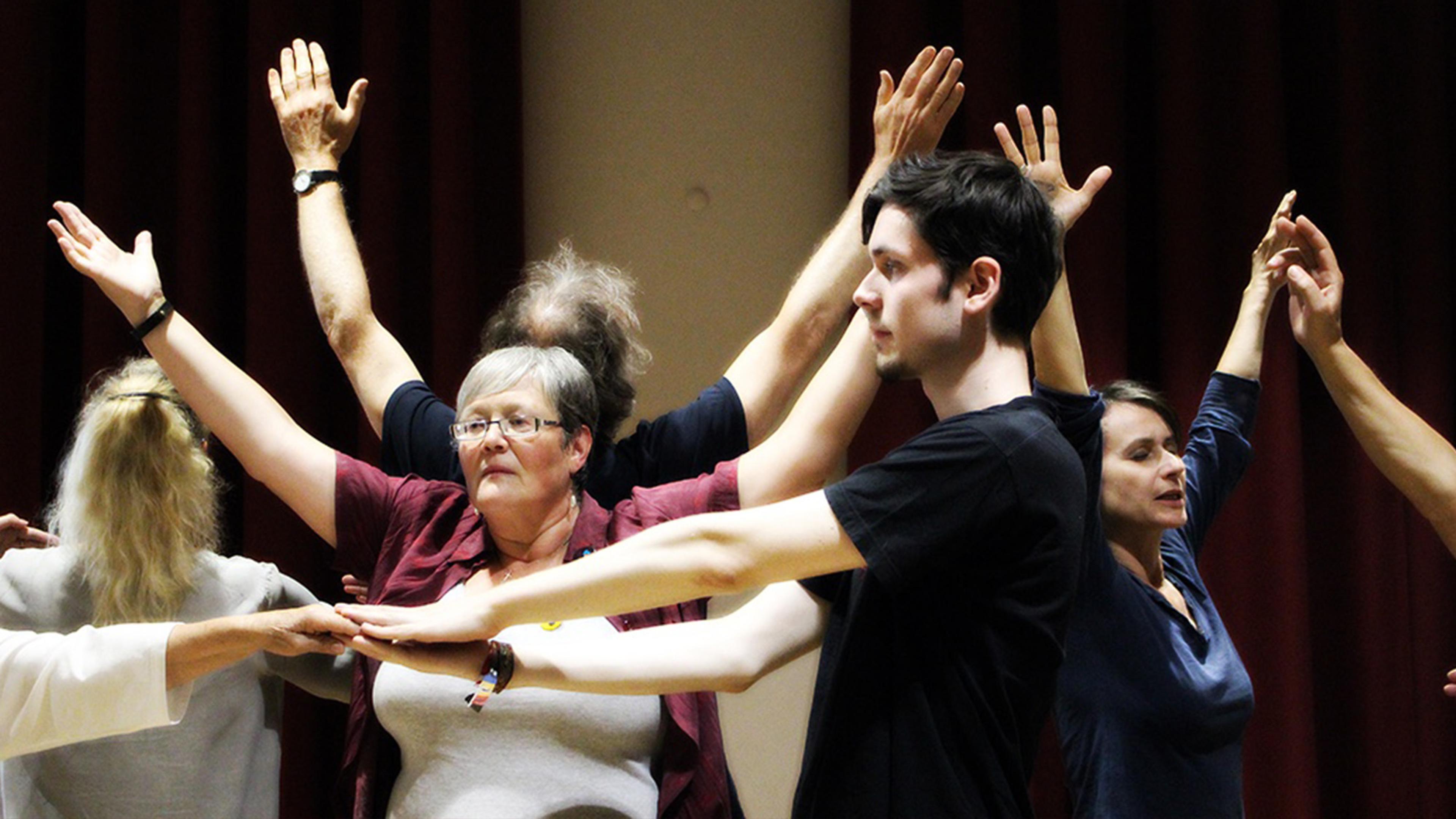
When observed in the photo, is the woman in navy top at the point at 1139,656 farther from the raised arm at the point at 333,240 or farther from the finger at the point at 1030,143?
the raised arm at the point at 333,240

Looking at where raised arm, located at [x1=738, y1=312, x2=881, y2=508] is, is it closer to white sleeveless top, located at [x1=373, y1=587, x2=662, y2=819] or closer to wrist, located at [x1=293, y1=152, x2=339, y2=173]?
white sleeveless top, located at [x1=373, y1=587, x2=662, y2=819]

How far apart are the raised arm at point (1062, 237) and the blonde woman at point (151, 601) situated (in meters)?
1.07

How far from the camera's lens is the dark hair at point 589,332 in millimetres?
2010

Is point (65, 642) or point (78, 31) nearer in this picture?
point (65, 642)

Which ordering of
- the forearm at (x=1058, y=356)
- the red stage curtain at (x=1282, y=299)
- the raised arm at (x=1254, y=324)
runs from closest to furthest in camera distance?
the forearm at (x=1058, y=356), the raised arm at (x=1254, y=324), the red stage curtain at (x=1282, y=299)

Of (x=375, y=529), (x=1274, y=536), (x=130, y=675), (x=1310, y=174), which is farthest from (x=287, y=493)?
(x=1310, y=174)

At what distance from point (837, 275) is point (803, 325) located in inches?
3.3

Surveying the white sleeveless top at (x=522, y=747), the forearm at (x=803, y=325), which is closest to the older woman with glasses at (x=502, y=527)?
the white sleeveless top at (x=522, y=747)

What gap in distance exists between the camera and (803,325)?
2.02 m

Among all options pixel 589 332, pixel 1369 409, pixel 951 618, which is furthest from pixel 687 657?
pixel 1369 409

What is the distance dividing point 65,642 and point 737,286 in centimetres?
204

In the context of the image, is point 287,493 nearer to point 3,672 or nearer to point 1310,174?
point 3,672

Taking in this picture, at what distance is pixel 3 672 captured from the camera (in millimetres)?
1670

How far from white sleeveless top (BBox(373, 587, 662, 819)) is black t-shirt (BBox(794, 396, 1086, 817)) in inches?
13.1
